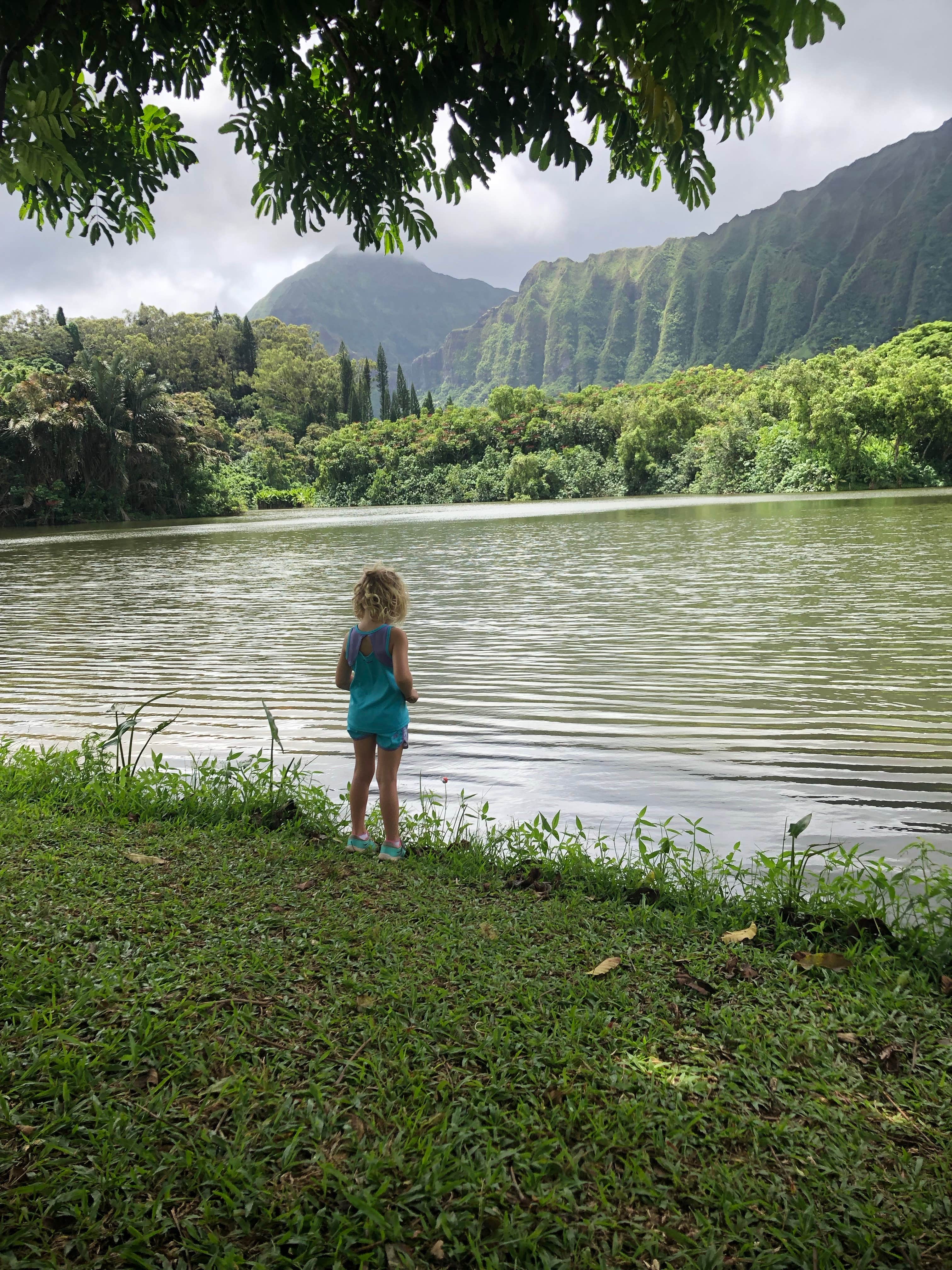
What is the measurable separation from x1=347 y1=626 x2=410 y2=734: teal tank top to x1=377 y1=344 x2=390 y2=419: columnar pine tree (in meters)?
94.7

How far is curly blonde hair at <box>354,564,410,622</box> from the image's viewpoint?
13.4ft

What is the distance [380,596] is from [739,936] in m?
2.22

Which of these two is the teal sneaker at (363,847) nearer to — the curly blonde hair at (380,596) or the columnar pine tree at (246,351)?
the curly blonde hair at (380,596)

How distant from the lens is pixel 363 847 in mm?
4137

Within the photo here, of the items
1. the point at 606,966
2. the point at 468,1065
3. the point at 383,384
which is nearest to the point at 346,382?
the point at 383,384

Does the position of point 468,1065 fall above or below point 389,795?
below

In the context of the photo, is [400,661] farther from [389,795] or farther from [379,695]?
[389,795]

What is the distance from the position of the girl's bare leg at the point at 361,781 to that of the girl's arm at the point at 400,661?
0.35 metres

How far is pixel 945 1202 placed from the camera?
1.79m

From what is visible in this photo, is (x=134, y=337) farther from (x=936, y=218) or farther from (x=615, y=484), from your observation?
(x=936, y=218)

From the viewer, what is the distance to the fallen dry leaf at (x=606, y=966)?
2.79m

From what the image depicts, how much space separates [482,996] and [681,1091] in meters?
0.69

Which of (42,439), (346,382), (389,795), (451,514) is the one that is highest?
(346,382)

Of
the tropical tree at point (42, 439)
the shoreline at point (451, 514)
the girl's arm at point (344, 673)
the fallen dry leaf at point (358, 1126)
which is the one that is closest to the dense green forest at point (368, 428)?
the tropical tree at point (42, 439)
